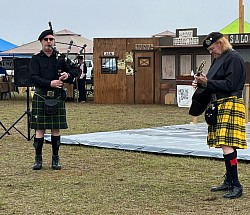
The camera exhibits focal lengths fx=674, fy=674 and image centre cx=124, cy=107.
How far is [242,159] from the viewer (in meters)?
8.51

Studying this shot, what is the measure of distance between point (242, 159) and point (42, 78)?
2.70 metres

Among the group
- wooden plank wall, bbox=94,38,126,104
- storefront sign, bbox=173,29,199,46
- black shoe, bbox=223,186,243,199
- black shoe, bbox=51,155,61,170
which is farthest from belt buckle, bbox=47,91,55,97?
wooden plank wall, bbox=94,38,126,104

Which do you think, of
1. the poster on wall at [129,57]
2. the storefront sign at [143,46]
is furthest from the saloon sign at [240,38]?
the poster on wall at [129,57]

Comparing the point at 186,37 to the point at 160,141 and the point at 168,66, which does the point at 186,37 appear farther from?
the point at 160,141

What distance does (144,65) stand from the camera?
2223 cm

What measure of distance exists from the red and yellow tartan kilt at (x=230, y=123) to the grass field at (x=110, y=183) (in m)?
0.54

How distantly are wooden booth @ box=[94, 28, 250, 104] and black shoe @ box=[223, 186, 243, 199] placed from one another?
14.5 m

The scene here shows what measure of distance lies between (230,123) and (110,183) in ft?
5.12

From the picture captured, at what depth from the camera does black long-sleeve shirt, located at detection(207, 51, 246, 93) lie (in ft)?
20.7

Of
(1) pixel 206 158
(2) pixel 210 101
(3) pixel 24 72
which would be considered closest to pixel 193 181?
(2) pixel 210 101

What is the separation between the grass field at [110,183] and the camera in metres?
6.05

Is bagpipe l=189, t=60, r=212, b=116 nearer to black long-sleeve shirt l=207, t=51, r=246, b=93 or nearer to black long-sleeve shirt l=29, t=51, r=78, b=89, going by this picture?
black long-sleeve shirt l=207, t=51, r=246, b=93

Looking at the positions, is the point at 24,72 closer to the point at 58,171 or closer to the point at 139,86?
the point at 58,171

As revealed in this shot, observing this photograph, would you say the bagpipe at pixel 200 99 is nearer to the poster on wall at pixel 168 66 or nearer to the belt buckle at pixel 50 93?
the belt buckle at pixel 50 93
